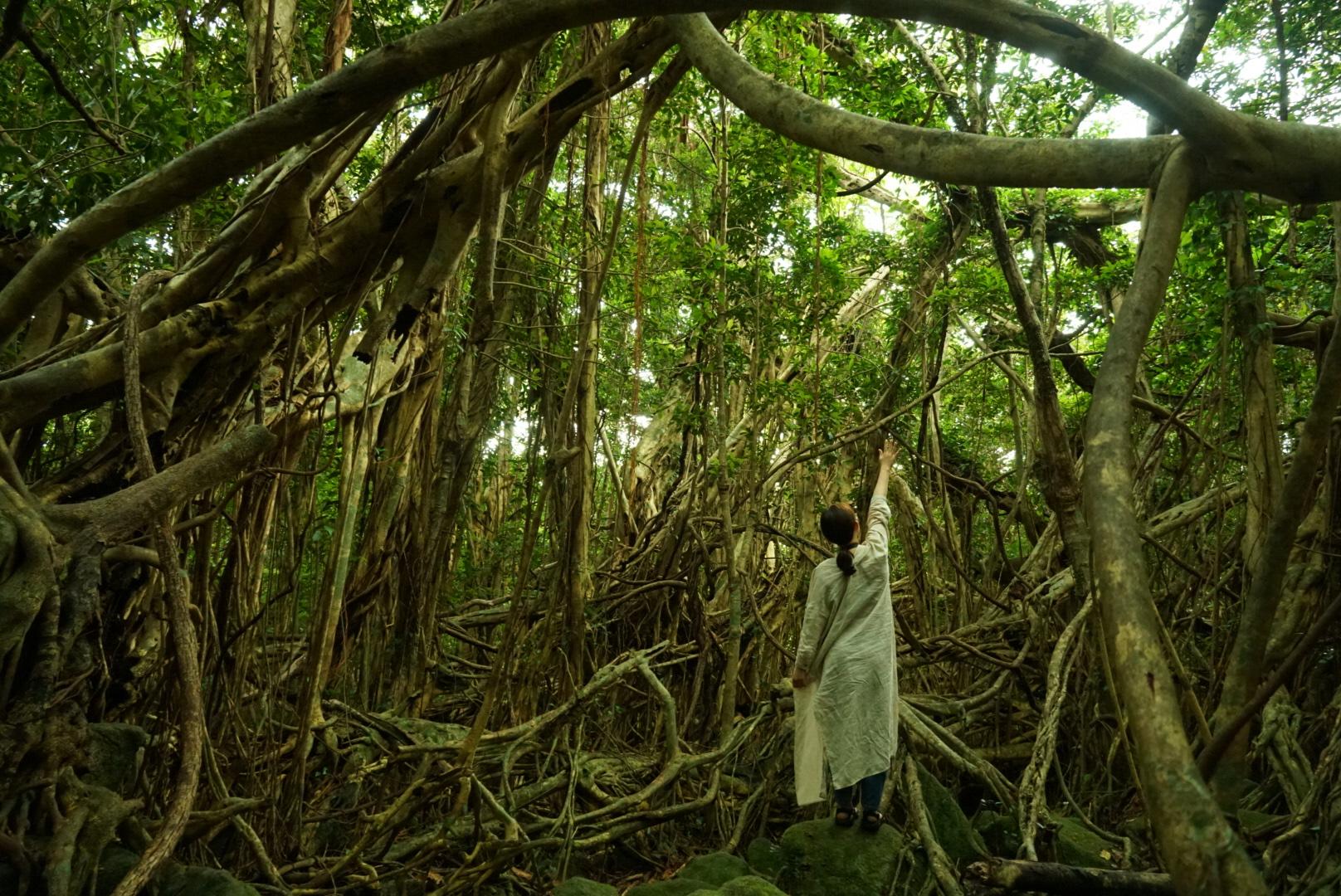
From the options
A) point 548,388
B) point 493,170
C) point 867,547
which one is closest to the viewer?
point 493,170

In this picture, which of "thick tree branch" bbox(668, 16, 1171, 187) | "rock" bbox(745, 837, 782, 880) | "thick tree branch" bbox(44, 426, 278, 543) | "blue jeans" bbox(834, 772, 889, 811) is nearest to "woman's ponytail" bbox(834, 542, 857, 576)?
"blue jeans" bbox(834, 772, 889, 811)

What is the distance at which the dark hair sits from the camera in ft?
11.9

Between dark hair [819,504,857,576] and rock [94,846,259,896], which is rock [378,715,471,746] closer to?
rock [94,846,259,896]

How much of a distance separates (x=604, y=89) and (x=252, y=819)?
263 centimetres

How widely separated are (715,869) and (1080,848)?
4.10 feet

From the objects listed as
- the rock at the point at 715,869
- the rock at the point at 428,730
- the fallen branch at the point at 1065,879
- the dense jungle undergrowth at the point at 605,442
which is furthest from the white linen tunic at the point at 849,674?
the fallen branch at the point at 1065,879

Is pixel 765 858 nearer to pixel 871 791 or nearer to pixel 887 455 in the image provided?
pixel 871 791

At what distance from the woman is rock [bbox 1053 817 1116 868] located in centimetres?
60

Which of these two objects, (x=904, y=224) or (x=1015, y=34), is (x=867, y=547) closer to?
(x=1015, y=34)

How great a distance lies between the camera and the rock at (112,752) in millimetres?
2242

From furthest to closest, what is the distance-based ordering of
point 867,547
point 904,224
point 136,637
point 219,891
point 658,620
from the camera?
point 904,224 → point 658,620 → point 867,547 → point 136,637 → point 219,891

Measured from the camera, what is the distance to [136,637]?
115 inches

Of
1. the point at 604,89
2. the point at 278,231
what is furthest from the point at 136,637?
the point at 604,89

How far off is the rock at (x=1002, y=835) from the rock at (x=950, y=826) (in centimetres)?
13
